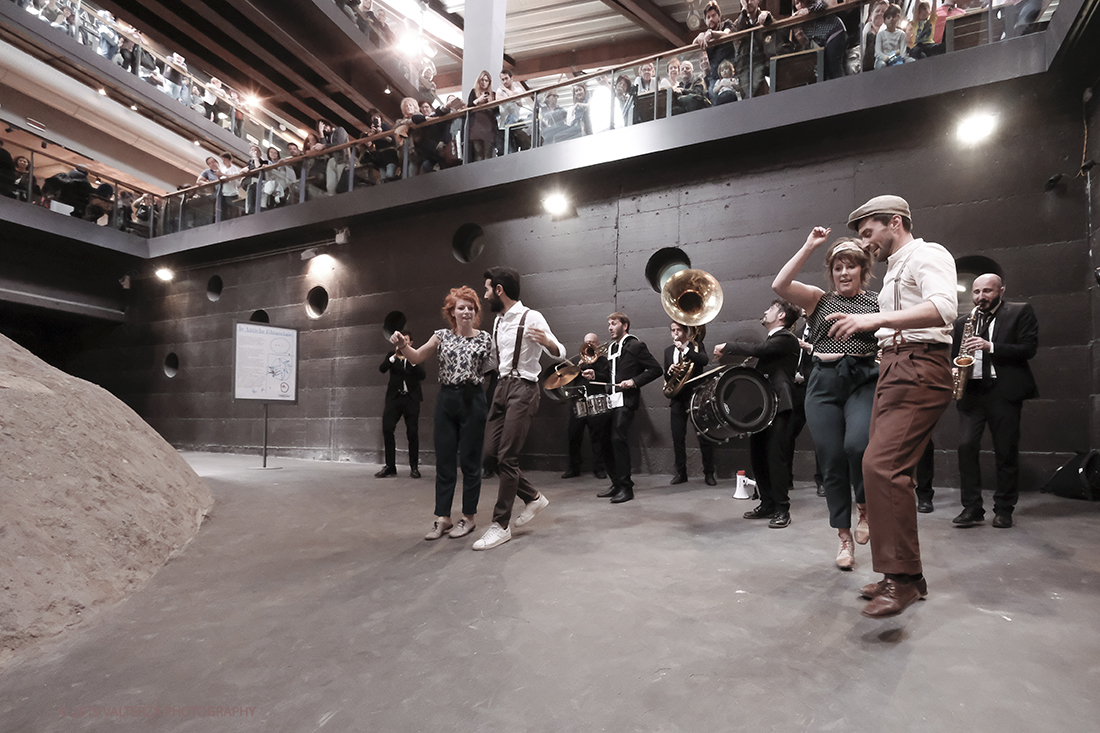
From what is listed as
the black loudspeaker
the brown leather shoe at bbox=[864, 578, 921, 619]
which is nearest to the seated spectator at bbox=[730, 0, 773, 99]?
the black loudspeaker

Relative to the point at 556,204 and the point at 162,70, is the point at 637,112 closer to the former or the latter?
the point at 556,204

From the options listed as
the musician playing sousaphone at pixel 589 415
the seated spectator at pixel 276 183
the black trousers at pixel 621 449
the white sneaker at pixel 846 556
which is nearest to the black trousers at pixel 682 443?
the musician playing sousaphone at pixel 589 415

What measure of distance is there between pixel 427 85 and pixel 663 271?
959cm

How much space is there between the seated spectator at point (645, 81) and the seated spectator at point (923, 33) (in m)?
2.73

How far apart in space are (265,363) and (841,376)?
7.64 meters

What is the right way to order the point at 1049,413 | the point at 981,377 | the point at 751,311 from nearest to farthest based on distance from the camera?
the point at 981,377 → the point at 1049,413 → the point at 751,311

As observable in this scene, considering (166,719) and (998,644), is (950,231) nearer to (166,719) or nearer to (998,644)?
(998,644)

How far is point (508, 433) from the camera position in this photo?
388 centimetres

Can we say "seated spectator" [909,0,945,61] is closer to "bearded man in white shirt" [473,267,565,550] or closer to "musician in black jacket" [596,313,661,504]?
"musician in black jacket" [596,313,661,504]

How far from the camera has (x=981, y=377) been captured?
4.16m

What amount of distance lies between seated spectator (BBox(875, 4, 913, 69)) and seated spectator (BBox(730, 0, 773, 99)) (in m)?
1.10

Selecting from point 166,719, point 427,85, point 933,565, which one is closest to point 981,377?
point 933,565

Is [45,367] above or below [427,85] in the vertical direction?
below

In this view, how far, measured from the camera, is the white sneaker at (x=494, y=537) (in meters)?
3.71
